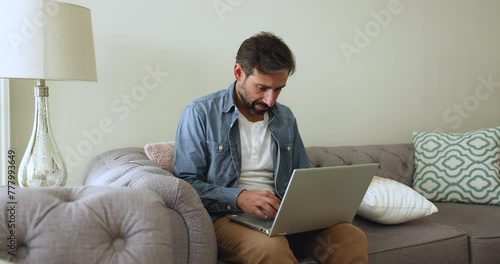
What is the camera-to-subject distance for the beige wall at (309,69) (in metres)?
2.11

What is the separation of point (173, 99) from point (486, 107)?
2114 millimetres

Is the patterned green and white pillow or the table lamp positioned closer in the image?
the table lamp

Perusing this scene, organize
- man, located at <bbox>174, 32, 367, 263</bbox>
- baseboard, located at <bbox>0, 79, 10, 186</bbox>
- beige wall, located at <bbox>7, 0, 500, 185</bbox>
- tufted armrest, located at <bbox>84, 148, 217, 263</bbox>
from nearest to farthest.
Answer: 1. tufted armrest, located at <bbox>84, 148, 217, 263</bbox>
2. man, located at <bbox>174, 32, 367, 263</bbox>
3. baseboard, located at <bbox>0, 79, 10, 186</bbox>
4. beige wall, located at <bbox>7, 0, 500, 185</bbox>

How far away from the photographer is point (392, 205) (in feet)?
6.33

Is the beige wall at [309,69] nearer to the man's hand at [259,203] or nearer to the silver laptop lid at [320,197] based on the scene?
the man's hand at [259,203]

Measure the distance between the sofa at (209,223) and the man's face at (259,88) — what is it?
1.18 feet

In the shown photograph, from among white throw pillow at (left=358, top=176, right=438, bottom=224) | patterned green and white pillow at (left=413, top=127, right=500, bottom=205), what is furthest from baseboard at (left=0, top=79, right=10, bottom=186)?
patterned green and white pillow at (left=413, top=127, right=500, bottom=205)

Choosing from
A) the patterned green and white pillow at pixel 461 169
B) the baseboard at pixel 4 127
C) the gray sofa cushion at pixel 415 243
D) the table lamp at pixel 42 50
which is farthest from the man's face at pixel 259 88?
the patterned green and white pillow at pixel 461 169

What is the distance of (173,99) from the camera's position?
2270 mm

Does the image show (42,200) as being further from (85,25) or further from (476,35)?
(476,35)

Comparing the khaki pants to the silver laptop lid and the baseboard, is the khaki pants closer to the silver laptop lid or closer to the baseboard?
the silver laptop lid

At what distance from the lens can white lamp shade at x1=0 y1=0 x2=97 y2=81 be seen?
4.97 feet

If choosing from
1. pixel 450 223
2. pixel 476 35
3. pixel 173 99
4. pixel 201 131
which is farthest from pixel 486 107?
pixel 201 131

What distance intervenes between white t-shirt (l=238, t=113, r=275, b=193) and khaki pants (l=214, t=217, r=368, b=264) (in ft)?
0.67
